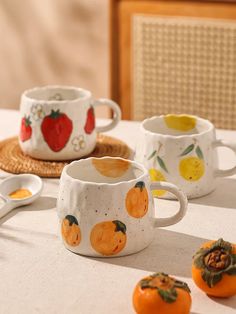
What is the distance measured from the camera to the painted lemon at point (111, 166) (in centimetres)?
95

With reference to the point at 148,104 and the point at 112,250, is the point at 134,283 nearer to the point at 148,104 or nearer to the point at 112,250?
the point at 112,250

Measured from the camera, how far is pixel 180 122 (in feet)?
3.76

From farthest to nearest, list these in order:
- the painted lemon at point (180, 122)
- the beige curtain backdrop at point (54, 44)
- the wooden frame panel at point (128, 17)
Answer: the beige curtain backdrop at point (54, 44)
the wooden frame panel at point (128, 17)
the painted lemon at point (180, 122)

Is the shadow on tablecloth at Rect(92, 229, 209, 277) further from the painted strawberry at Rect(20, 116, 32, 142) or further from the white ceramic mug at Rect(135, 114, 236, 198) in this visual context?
the painted strawberry at Rect(20, 116, 32, 142)

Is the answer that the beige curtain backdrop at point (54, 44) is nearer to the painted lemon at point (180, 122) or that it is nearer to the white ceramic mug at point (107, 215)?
the painted lemon at point (180, 122)

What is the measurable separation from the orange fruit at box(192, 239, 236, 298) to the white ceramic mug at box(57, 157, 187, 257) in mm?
102

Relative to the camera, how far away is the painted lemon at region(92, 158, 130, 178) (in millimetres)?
945

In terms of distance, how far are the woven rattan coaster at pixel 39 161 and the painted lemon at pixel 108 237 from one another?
295 millimetres

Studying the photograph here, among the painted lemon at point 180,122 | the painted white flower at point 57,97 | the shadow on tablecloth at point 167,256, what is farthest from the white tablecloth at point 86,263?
the painted white flower at point 57,97

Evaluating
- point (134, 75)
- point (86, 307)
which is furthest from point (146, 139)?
point (134, 75)

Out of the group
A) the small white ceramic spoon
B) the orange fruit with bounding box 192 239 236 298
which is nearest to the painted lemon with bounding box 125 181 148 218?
the orange fruit with bounding box 192 239 236 298

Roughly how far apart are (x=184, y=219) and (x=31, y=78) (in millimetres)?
2029

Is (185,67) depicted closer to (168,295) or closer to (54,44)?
(54,44)

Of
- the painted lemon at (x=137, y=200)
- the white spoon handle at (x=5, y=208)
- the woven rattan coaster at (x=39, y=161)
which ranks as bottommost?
the woven rattan coaster at (x=39, y=161)
